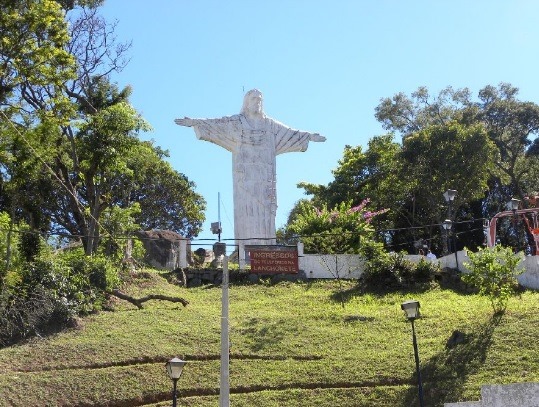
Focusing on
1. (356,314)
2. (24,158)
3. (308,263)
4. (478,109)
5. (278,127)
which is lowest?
(356,314)

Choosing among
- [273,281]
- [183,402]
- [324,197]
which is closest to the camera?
[183,402]

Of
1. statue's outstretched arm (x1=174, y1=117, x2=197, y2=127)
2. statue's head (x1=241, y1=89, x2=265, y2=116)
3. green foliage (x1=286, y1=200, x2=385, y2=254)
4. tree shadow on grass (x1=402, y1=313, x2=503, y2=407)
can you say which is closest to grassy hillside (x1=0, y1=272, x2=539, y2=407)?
tree shadow on grass (x1=402, y1=313, x2=503, y2=407)

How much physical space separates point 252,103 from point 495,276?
11564 mm

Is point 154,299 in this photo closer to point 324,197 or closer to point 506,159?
point 324,197

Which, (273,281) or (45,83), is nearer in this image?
(45,83)

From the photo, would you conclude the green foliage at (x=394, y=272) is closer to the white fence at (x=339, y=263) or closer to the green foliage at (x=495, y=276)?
A: the white fence at (x=339, y=263)

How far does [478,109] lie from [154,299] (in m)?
19.7

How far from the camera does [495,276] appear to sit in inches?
756

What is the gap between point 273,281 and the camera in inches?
1017

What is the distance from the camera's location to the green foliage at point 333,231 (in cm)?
2747

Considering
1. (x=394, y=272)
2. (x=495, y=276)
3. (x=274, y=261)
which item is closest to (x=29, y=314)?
(x=274, y=261)

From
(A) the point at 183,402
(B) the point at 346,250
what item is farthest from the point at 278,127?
(A) the point at 183,402

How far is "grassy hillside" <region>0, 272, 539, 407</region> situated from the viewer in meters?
16.0

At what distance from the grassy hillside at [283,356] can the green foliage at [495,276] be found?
0.41 meters
